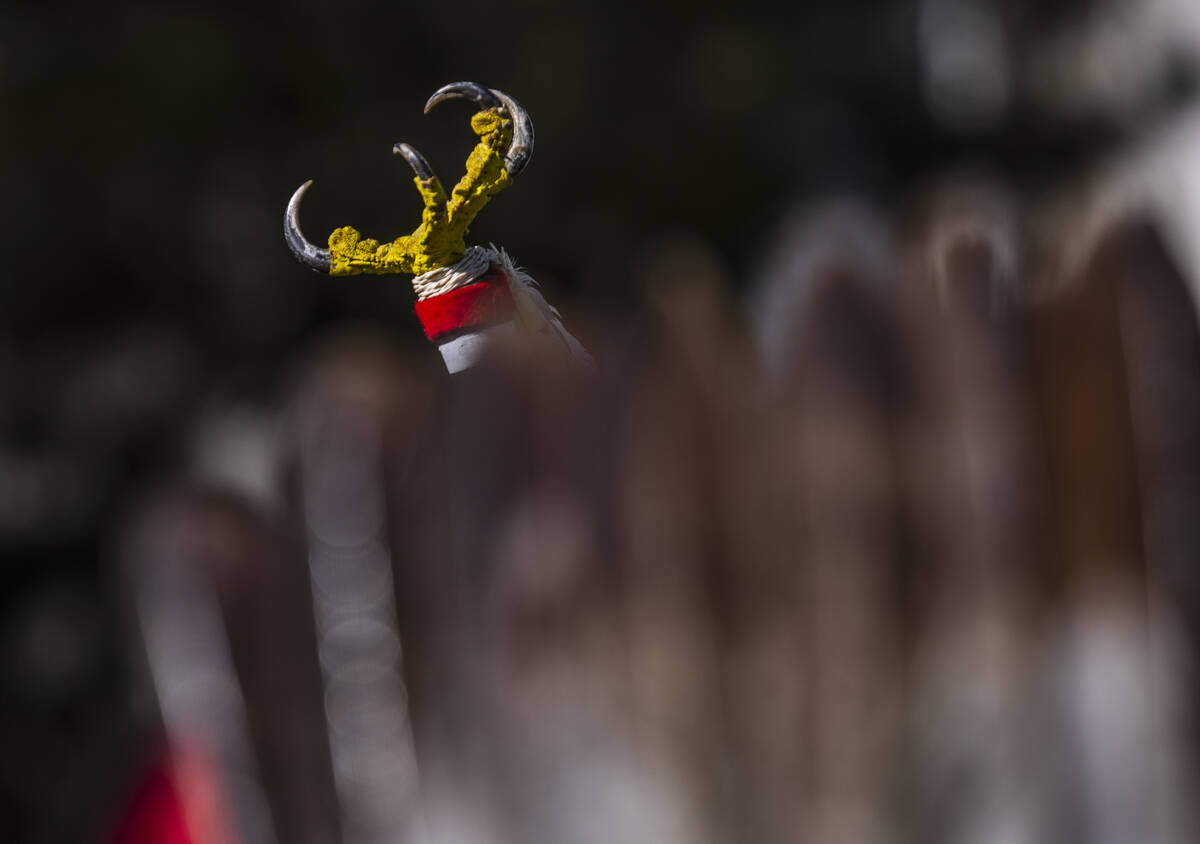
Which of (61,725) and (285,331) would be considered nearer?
(285,331)

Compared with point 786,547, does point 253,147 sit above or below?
below

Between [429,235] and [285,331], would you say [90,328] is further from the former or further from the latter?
[429,235]

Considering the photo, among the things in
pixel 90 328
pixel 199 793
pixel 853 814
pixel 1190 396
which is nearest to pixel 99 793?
pixel 90 328

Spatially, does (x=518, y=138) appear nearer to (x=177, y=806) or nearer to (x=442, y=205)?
(x=442, y=205)

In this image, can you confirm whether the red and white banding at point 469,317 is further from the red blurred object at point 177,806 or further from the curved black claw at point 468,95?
the red blurred object at point 177,806

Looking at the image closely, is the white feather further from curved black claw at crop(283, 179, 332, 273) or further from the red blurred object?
the red blurred object

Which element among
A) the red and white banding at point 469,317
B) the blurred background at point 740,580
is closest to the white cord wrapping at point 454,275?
the red and white banding at point 469,317

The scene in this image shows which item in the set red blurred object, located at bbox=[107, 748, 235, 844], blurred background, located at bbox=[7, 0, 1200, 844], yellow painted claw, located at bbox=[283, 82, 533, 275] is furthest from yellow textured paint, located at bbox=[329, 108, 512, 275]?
red blurred object, located at bbox=[107, 748, 235, 844]
